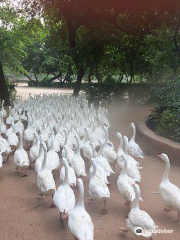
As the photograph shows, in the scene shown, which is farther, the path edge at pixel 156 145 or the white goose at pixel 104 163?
the path edge at pixel 156 145

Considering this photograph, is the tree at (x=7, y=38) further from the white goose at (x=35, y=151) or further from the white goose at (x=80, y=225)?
the white goose at (x=80, y=225)

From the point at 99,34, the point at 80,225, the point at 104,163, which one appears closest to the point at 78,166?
the point at 104,163

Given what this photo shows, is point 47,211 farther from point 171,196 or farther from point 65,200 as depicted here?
point 171,196

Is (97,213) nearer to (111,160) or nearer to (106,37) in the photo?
(111,160)

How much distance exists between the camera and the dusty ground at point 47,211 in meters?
4.12

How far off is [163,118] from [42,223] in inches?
188

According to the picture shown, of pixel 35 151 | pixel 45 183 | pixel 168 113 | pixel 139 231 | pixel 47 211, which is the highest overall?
pixel 168 113

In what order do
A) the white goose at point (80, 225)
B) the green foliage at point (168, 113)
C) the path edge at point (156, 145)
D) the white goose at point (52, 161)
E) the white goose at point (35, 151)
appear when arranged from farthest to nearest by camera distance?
the green foliage at point (168, 113) → the path edge at point (156, 145) → the white goose at point (35, 151) → the white goose at point (52, 161) → the white goose at point (80, 225)

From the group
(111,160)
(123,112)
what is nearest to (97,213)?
(111,160)

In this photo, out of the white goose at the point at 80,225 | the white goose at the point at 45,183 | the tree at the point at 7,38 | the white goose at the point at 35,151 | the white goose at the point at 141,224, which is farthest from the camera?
the tree at the point at 7,38

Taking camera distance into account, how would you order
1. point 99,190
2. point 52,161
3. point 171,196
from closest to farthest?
point 171,196 < point 99,190 < point 52,161

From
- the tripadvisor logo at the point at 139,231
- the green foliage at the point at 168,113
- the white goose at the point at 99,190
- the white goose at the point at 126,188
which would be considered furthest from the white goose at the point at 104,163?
the green foliage at the point at 168,113

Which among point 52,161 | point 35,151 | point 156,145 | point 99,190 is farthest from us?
point 156,145

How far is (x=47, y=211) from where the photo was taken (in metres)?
4.74
